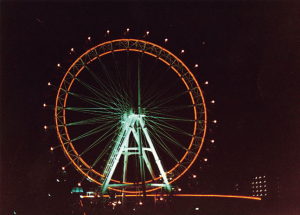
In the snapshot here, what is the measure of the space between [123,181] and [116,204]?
1375 mm

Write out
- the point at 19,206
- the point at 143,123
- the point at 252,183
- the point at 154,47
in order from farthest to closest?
the point at 252,183 < the point at 19,206 < the point at 154,47 < the point at 143,123

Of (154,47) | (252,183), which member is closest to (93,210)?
(154,47)

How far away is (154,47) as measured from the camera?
18.9m

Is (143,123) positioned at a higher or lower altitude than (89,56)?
lower

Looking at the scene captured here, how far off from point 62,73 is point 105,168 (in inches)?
206

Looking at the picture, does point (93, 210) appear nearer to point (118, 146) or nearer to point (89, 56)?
point (118, 146)

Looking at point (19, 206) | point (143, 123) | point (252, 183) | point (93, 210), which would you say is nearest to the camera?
point (93, 210)

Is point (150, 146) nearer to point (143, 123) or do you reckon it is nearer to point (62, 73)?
point (143, 123)

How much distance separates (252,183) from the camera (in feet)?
220

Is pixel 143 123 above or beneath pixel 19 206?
above

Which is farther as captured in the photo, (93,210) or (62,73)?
(62,73)

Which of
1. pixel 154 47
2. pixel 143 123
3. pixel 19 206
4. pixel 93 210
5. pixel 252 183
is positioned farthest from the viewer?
pixel 252 183

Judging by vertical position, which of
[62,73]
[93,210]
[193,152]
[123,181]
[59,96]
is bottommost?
[93,210]

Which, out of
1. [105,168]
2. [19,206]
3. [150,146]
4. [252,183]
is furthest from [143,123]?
[252,183]
